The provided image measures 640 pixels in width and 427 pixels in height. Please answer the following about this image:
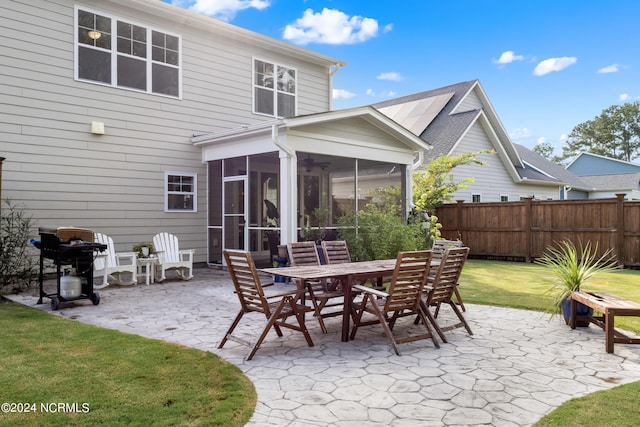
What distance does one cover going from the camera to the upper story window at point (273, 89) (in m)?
11.5

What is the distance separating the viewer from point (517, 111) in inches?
1374

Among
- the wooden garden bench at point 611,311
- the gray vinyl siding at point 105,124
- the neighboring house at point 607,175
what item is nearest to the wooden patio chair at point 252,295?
the wooden garden bench at point 611,311

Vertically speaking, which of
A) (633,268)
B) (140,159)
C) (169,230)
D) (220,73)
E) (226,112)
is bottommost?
(633,268)

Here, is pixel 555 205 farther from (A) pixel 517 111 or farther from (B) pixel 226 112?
(A) pixel 517 111

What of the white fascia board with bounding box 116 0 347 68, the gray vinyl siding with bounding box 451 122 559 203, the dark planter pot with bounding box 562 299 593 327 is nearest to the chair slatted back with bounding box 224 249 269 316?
the dark planter pot with bounding box 562 299 593 327

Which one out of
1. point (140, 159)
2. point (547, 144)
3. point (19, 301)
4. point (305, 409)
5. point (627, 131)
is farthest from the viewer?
point (547, 144)

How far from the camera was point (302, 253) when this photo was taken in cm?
564

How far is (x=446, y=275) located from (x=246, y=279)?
82.2 inches

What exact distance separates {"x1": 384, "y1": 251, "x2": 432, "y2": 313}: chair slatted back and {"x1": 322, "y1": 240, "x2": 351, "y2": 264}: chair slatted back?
1.69m

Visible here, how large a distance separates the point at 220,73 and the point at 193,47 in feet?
2.72

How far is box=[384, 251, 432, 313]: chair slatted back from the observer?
4.19 metres

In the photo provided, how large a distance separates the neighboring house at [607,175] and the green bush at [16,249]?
84.3 ft

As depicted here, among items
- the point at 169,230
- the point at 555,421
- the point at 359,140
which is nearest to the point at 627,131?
the point at 359,140

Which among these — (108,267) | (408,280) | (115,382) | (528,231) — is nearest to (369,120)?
(528,231)
